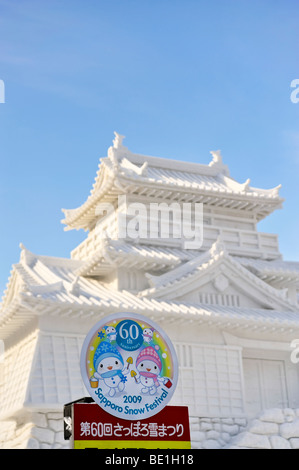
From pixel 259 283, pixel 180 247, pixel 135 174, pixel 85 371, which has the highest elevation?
pixel 135 174

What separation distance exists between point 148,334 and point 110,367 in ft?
2.54

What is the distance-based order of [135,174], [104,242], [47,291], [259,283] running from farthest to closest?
[135,174]
[259,283]
[104,242]
[47,291]

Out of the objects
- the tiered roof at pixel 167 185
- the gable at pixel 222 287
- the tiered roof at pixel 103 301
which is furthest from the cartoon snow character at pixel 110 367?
the tiered roof at pixel 167 185

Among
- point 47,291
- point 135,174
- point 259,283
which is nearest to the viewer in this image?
point 47,291

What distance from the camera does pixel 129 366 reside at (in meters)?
10.1

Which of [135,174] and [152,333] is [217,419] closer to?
[135,174]

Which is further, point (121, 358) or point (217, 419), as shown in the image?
point (217, 419)

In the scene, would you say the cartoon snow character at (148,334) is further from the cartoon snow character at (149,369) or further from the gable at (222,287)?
the gable at (222,287)

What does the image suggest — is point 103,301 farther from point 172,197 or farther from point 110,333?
point 110,333

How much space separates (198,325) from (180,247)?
3.34 m

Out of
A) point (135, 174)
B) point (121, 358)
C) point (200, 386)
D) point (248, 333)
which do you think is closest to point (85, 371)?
point (121, 358)

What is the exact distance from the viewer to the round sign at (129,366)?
9.77 metres

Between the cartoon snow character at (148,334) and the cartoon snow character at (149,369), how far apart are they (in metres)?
0.12

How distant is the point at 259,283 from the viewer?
22078 mm
